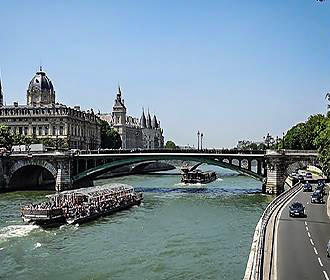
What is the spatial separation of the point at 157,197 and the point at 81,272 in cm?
4210

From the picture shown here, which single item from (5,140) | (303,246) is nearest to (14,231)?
(303,246)

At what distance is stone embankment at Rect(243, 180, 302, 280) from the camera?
78.5 ft

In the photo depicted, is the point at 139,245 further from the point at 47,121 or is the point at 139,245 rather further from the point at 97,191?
the point at 47,121

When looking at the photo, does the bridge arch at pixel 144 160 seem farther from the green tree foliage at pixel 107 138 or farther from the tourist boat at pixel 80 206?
the green tree foliage at pixel 107 138

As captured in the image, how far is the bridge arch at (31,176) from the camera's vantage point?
286ft

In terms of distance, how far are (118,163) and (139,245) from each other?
44956 mm

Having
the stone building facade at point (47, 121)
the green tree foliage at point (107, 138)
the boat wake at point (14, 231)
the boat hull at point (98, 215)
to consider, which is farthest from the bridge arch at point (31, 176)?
the green tree foliage at point (107, 138)

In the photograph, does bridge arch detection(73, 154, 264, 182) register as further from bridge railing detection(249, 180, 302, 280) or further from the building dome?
the building dome

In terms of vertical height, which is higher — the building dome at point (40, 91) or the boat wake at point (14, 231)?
the building dome at point (40, 91)

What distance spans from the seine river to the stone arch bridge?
16.3 meters

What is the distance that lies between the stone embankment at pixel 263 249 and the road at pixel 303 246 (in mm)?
451

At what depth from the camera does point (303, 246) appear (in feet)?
103

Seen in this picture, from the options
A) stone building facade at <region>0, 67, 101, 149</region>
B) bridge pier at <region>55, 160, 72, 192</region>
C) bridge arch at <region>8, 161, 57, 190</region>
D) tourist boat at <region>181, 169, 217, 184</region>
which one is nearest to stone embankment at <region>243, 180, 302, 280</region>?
bridge pier at <region>55, 160, 72, 192</region>

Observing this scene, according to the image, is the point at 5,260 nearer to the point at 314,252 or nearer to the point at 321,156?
the point at 314,252
